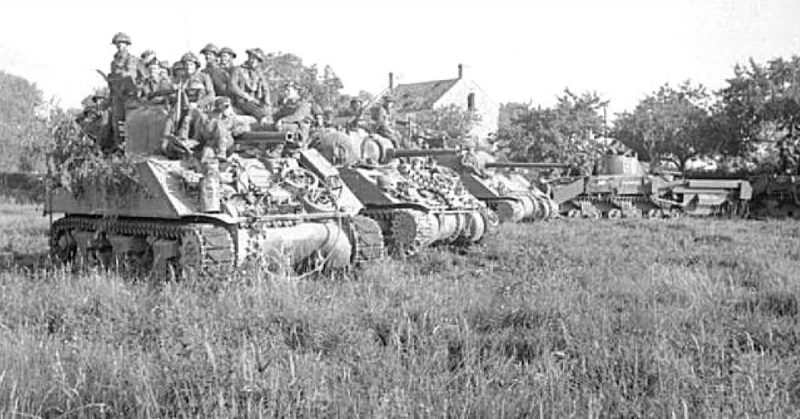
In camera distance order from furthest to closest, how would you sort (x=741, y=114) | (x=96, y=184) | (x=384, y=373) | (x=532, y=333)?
1. (x=741, y=114)
2. (x=96, y=184)
3. (x=532, y=333)
4. (x=384, y=373)

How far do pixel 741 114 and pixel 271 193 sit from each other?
91.6 ft

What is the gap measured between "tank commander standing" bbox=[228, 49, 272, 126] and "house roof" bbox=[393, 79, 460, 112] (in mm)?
28086

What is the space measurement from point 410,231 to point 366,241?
1831 millimetres

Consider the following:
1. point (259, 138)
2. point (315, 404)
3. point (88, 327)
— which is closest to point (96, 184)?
point (259, 138)

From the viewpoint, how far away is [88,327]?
6.32 meters

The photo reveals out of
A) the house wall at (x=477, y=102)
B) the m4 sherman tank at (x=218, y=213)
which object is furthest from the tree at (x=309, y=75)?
the m4 sherman tank at (x=218, y=213)

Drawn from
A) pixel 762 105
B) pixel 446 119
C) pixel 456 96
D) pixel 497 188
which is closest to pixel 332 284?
pixel 497 188

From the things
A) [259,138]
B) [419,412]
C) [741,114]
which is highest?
[741,114]

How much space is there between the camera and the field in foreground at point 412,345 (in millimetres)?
A: 4238

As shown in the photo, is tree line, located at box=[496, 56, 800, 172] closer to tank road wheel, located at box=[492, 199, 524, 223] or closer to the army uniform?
tank road wheel, located at box=[492, 199, 524, 223]

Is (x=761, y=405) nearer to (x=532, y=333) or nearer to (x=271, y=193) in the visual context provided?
(x=532, y=333)

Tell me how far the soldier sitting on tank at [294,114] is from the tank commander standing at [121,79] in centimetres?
212

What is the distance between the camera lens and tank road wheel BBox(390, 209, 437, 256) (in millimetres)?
12297

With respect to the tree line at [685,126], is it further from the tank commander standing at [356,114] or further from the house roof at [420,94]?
the tank commander standing at [356,114]
